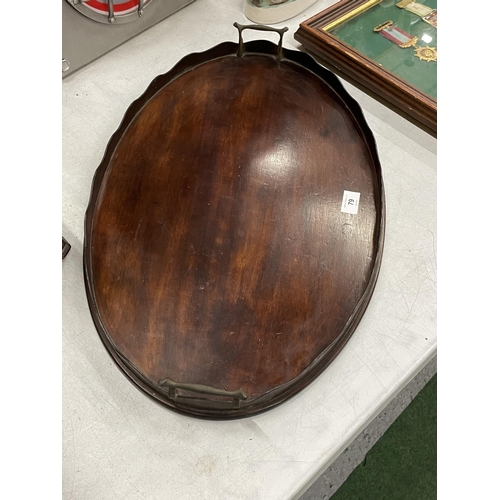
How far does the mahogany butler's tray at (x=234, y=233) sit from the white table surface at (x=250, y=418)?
0.21 ft

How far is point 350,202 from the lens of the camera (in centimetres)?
109

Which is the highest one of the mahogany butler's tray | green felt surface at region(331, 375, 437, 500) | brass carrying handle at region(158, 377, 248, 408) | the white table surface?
the mahogany butler's tray

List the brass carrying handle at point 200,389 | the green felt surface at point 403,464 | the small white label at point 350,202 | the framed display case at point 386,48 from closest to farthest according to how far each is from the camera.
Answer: the brass carrying handle at point 200,389, the small white label at point 350,202, the green felt surface at point 403,464, the framed display case at point 386,48

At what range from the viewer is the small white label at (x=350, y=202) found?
3.57 feet

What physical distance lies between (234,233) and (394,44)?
791mm

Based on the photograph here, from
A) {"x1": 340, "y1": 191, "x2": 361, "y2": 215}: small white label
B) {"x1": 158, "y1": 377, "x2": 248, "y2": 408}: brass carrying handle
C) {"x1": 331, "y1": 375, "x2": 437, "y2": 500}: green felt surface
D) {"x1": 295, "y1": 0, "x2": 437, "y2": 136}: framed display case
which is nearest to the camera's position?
{"x1": 158, "y1": 377, "x2": 248, "y2": 408}: brass carrying handle

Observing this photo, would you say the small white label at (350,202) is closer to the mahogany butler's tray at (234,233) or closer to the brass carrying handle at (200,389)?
the mahogany butler's tray at (234,233)

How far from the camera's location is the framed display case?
1.42m

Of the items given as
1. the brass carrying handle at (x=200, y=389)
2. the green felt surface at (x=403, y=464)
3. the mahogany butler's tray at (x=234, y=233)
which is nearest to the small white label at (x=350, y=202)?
the mahogany butler's tray at (x=234, y=233)

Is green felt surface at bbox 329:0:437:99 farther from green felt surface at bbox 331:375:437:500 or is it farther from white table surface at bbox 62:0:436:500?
green felt surface at bbox 331:375:437:500

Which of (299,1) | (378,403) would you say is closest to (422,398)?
(378,403)

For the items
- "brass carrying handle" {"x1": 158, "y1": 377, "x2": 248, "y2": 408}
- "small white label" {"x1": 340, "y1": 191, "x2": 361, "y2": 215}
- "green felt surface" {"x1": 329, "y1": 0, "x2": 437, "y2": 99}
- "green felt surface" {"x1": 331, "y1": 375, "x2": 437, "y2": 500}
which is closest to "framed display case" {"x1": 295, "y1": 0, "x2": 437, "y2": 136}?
"green felt surface" {"x1": 329, "y1": 0, "x2": 437, "y2": 99}

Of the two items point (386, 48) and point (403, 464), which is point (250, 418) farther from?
point (386, 48)

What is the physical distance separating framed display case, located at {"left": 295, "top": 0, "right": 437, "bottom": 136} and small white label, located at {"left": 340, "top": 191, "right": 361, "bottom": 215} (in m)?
0.42
